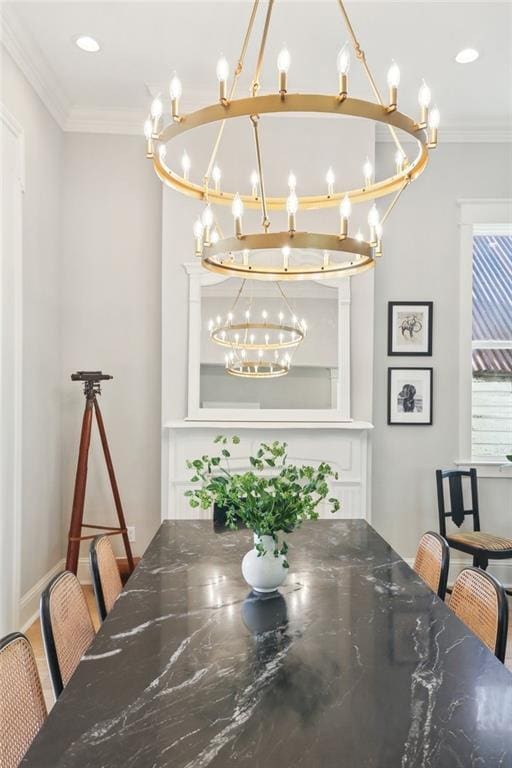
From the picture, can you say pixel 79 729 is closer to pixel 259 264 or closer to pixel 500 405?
pixel 259 264

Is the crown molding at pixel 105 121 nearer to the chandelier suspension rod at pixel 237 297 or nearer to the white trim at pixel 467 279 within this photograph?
the chandelier suspension rod at pixel 237 297

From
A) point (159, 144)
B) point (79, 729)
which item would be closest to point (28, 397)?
point (159, 144)

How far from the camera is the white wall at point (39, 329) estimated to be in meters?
3.21

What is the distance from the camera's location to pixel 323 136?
377cm

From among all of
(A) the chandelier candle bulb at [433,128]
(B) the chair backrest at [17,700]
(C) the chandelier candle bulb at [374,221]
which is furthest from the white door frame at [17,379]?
(A) the chandelier candle bulb at [433,128]

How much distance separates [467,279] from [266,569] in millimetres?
3077

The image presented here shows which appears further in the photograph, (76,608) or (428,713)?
(76,608)

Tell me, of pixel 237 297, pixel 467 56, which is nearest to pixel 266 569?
pixel 237 297

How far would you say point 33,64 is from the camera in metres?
3.20

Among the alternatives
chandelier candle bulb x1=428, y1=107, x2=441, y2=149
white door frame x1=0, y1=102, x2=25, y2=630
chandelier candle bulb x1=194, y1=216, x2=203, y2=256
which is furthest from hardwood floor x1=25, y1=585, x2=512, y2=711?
chandelier candle bulb x1=428, y1=107, x2=441, y2=149

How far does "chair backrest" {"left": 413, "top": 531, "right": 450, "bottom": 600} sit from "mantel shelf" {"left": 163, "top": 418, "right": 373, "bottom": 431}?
1.46 meters

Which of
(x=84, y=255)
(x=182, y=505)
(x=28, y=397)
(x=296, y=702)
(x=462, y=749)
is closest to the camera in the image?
(x=462, y=749)

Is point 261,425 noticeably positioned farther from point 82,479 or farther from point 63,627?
point 63,627

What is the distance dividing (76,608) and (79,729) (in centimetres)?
68
